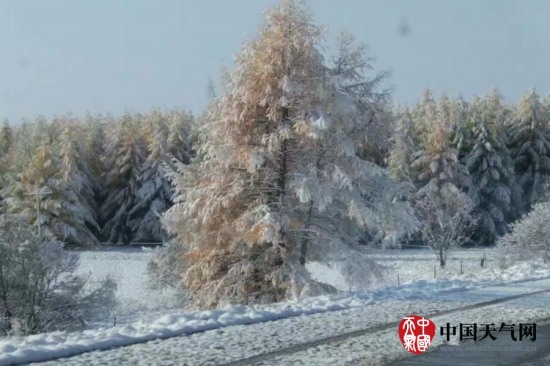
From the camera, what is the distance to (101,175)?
63969 millimetres

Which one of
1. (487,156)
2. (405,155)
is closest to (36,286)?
(405,155)

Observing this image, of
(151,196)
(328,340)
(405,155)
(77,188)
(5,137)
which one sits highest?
(5,137)

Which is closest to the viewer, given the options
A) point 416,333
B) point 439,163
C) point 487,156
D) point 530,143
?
point 416,333

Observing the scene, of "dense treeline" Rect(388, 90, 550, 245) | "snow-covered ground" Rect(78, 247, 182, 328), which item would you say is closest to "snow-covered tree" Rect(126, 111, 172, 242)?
"snow-covered ground" Rect(78, 247, 182, 328)

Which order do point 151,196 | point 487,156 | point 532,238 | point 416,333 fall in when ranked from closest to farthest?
point 416,333 → point 532,238 → point 487,156 → point 151,196

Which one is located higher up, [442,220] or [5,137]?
[5,137]

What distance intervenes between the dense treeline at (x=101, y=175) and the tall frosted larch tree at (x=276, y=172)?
33433 mm

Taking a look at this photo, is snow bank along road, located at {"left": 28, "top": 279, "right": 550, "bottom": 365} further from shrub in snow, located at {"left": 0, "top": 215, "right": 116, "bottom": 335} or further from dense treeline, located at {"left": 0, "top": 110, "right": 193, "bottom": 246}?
dense treeline, located at {"left": 0, "top": 110, "right": 193, "bottom": 246}

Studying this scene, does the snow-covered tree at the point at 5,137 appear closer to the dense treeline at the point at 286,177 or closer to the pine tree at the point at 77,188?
the pine tree at the point at 77,188

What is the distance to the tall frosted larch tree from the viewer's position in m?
19.5

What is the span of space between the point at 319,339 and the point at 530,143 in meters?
53.6

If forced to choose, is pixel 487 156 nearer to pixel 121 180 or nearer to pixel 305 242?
pixel 121 180

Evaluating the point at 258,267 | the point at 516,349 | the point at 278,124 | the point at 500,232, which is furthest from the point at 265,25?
the point at 500,232

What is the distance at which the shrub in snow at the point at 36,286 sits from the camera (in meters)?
21.6
